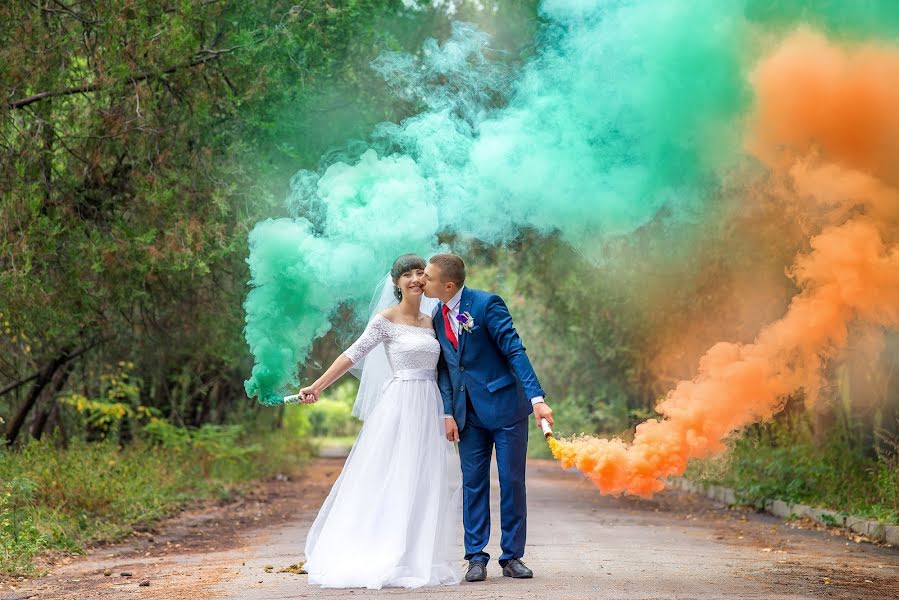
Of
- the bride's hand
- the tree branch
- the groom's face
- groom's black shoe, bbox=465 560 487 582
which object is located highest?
the tree branch

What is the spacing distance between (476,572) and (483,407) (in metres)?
1.21

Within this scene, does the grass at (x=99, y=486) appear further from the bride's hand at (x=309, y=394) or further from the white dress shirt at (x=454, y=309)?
the white dress shirt at (x=454, y=309)

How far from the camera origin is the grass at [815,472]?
587 inches

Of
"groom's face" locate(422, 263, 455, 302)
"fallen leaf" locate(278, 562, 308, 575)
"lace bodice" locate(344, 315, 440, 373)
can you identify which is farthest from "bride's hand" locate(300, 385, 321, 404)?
"fallen leaf" locate(278, 562, 308, 575)

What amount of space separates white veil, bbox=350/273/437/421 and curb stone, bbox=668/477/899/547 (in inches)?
255

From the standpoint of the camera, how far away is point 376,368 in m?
9.99

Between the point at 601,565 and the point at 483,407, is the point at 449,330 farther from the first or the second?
the point at 601,565

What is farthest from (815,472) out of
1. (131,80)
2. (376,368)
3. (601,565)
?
(131,80)

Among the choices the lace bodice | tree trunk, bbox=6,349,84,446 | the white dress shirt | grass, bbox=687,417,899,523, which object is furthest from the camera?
tree trunk, bbox=6,349,84,446

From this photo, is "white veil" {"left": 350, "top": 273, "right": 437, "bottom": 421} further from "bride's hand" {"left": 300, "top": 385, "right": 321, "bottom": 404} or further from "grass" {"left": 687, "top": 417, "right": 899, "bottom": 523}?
"grass" {"left": 687, "top": 417, "right": 899, "bottom": 523}

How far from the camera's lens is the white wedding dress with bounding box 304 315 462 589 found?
885 cm

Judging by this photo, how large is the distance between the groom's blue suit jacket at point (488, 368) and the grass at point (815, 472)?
4.57 meters

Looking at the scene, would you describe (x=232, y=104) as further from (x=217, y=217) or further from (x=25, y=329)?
(x=25, y=329)

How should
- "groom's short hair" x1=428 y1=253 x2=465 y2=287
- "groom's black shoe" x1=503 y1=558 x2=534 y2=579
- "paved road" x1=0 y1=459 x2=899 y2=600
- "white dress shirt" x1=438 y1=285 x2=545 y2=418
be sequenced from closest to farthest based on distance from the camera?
"paved road" x1=0 y1=459 x2=899 y2=600, "groom's black shoe" x1=503 y1=558 x2=534 y2=579, "groom's short hair" x1=428 y1=253 x2=465 y2=287, "white dress shirt" x1=438 y1=285 x2=545 y2=418
